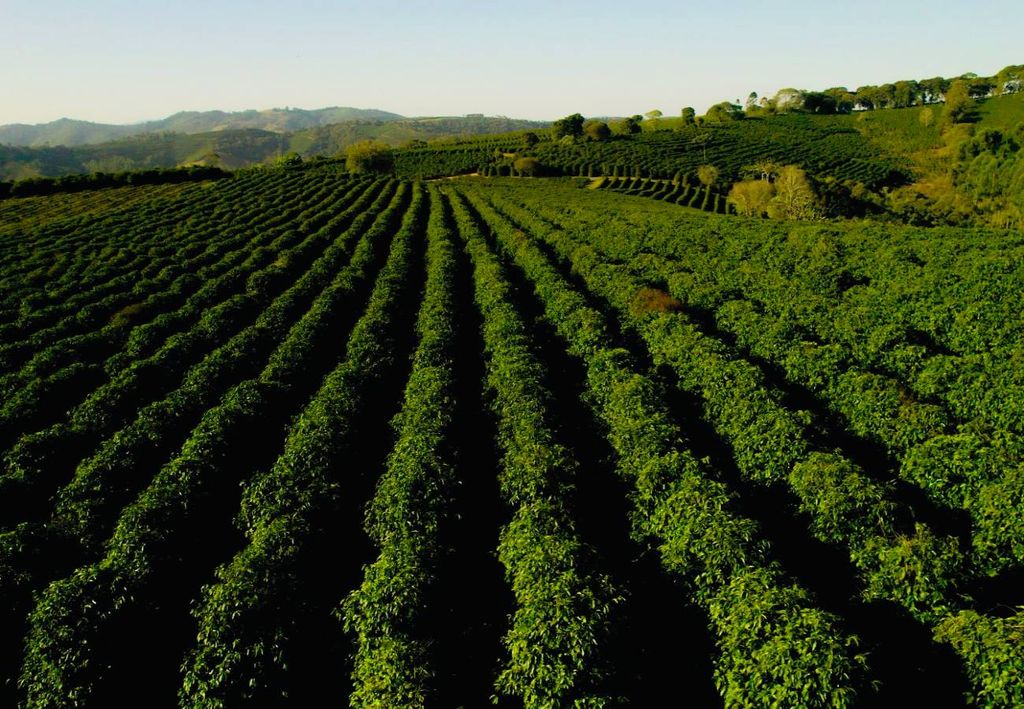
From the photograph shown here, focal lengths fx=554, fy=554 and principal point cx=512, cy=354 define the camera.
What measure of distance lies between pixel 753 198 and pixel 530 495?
3517 inches

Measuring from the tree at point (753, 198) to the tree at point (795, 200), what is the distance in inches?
129

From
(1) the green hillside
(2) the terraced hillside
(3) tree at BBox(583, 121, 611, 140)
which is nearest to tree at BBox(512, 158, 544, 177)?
(1) the green hillside

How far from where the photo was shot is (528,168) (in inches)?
4934

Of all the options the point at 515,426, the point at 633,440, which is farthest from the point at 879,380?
the point at 515,426

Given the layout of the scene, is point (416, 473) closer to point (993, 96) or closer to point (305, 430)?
point (305, 430)

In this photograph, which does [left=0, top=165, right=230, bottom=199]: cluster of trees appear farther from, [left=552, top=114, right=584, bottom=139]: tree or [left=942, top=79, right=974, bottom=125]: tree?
[left=942, top=79, right=974, bottom=125]: tree

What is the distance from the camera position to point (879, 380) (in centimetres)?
1942

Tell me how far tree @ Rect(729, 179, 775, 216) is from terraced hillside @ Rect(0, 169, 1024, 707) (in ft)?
190

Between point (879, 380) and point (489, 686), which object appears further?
point (879, 380)

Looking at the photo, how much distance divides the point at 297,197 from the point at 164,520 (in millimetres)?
72051

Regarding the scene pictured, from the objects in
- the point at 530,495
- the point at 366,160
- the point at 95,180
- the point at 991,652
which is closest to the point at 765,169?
the point at 366,160

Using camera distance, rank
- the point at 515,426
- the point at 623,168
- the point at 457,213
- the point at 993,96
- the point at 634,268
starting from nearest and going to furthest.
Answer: the point at 515,426
the point at 634,268
the point at 457,213
the point at 623,168
the point at 993,96

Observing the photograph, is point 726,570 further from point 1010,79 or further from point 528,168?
point 1010,79

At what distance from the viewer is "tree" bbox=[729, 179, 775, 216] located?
88.1 meters
